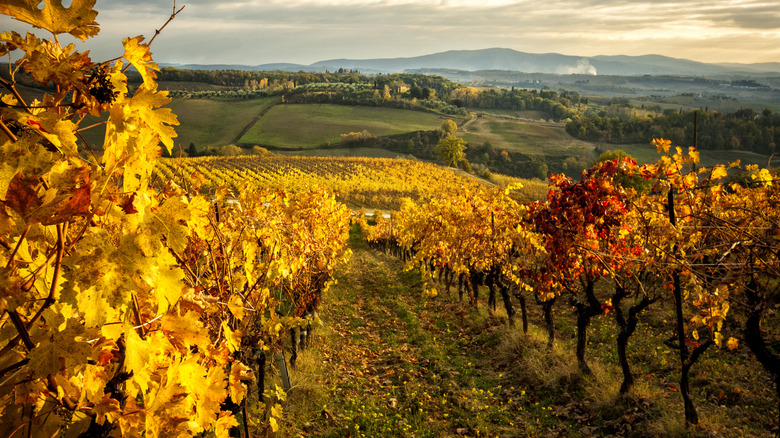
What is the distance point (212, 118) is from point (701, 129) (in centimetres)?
11763

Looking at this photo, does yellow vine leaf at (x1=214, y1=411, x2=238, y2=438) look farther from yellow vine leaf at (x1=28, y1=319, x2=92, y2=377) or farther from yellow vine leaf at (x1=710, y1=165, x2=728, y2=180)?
yellow vine leaf at (x1=710, y1=165, x2=728, y2=180)

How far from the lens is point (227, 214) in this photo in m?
6.70

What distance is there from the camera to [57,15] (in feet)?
3.77

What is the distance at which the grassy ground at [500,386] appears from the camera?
6.72 m

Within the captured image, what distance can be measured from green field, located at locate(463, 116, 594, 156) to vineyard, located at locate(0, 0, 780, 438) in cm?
8666

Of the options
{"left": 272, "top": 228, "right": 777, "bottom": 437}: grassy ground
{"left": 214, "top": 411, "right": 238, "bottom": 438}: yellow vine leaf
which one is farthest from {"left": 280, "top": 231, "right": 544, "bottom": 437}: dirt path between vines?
{"left": 214, "top": 411, "right": 238, "bottom": 438}: yellow vine leaf

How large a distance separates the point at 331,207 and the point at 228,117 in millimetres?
94067

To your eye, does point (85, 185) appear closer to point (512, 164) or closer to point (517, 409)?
point (517, 409)

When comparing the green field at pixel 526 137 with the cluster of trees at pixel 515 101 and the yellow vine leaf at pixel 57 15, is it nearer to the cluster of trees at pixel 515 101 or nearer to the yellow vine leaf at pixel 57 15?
the cluster of trees at pixel 515 101

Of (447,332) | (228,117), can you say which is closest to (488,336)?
(447,332)

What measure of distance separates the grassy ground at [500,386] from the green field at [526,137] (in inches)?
3582

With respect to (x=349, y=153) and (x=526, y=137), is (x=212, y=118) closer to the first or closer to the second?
(x=349, y=153)

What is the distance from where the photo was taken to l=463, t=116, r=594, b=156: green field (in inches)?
3809

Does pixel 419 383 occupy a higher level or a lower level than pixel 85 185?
lower
